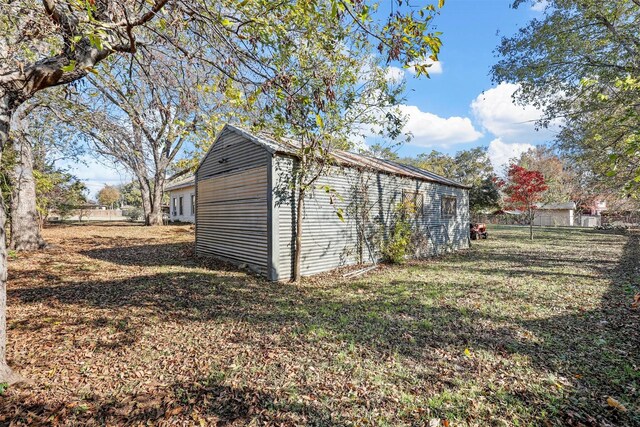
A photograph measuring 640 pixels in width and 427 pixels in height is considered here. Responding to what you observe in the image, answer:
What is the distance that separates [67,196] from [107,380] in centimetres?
1982

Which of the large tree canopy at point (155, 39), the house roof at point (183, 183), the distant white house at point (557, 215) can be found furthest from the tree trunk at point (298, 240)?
the distant white house at point (557, 215)

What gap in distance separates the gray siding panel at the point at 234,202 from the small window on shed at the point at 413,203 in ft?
17.5

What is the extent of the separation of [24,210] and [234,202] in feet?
22.7

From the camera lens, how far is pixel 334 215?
8.65 metres

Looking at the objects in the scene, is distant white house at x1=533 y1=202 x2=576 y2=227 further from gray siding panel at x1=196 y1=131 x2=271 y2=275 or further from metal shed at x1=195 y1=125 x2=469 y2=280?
gray siding panel at x1=196 y1=131 x2=271 y2=275

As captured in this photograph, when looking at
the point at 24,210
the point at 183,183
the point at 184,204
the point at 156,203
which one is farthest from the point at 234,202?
the point at 183,183

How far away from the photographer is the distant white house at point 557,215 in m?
35.0

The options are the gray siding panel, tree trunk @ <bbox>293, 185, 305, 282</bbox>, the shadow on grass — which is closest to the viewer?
the shadow on grass

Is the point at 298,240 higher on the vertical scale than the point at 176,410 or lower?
higher

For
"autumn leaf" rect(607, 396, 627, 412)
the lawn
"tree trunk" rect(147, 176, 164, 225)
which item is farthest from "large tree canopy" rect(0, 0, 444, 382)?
"tree trunk" rect(147, 176, 164, 225)

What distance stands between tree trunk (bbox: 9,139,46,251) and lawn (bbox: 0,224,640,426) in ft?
10.6

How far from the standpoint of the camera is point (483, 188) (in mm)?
21938

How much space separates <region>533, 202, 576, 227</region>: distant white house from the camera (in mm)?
35000

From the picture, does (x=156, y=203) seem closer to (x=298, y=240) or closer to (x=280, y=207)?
Result: (x=280, y=207)
